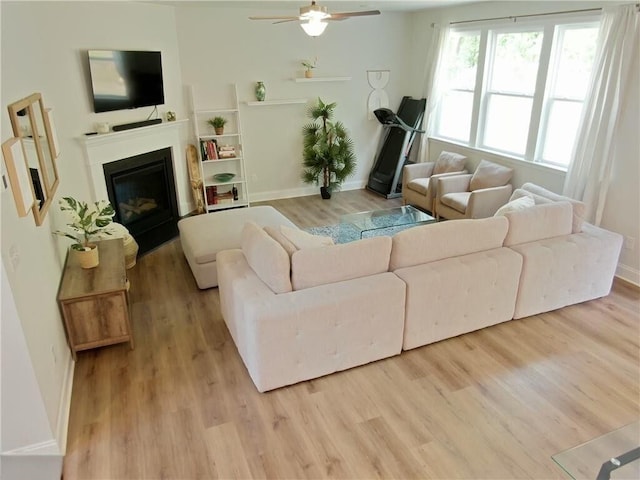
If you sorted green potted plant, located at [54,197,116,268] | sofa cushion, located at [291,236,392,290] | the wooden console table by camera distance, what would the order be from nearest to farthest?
sofa cushion, located at [291,236,392,290], the wooden console table, green potted plant, located at [54,197,116,268]

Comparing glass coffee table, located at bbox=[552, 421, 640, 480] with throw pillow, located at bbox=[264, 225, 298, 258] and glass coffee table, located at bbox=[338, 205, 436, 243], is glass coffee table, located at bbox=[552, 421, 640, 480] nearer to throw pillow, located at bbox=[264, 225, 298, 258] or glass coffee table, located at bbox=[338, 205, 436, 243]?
throw pillow, located at bbox=[264, 225, 298, 258]

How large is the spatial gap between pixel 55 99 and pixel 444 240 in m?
3.47

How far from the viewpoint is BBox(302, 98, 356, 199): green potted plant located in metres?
6.40

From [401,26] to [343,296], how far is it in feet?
17.6

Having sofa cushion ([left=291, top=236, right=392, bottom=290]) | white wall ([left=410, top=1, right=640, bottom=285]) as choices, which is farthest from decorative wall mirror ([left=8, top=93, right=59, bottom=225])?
white wall ([left=410, top=1, right=640, bottom=285])

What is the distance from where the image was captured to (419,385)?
9.25 ft

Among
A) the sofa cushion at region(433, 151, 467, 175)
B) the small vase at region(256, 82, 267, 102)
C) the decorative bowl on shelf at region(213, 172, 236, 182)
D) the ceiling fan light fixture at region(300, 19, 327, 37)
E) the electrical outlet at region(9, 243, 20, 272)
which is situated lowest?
the decorative bowl on shelf at region(213, 172, 236, 182)

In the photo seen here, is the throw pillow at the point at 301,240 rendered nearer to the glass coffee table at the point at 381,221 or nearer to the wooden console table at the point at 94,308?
the wooden console table at the point at 94,308

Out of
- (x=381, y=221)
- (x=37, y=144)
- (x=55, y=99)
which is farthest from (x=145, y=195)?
(x=381, y=221)

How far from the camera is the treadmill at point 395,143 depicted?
21.7 feet

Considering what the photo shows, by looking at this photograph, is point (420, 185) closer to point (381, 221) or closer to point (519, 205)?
point (381, 221)

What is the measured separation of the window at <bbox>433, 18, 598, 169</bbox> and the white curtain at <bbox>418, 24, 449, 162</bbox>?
0.09 m

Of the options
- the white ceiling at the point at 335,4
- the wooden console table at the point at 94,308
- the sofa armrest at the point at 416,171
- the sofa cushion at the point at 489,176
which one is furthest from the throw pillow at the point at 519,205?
the wooden console table at the point at 94,308

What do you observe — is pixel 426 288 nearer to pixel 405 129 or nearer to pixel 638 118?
pixel 638 118
